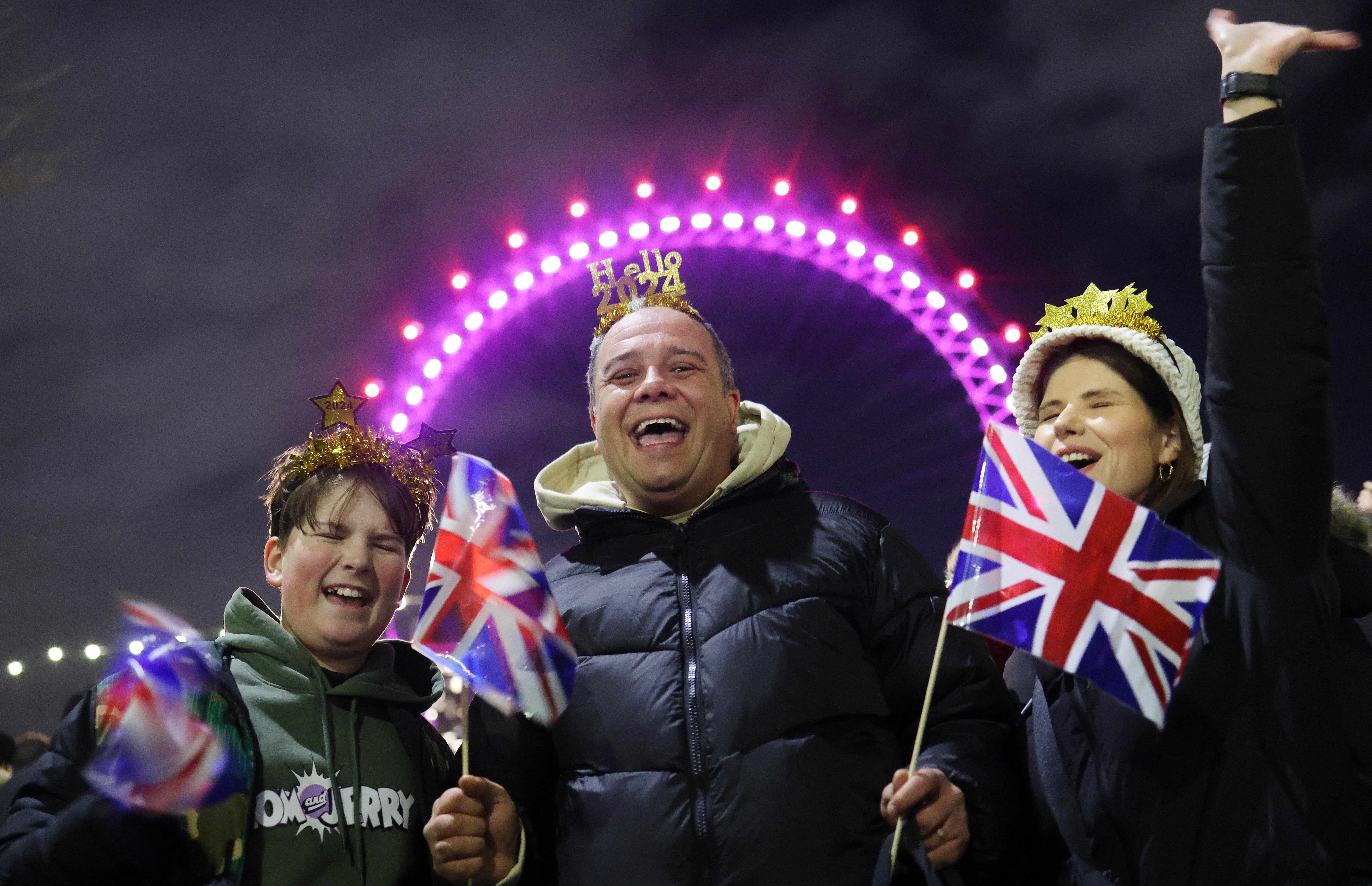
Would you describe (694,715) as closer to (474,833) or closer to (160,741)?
(474,833)

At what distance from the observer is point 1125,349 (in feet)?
9.93

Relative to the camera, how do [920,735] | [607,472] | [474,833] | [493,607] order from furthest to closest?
1. [607,472]
2. [493,607]
3. [474,833]
4. [920,735]

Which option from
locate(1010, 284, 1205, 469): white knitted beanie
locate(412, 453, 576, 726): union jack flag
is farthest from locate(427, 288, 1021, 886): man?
locate(1010, 284, 1205, 469): white knitted beanie

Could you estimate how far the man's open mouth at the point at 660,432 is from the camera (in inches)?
148

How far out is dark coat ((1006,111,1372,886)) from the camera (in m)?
2.28

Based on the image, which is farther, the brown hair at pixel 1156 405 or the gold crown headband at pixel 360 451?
the gold crown headband at pixel 360 451

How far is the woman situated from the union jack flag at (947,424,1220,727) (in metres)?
0.13

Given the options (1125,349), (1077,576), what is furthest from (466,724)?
(1125,349)

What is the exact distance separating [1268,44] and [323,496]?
3.24m

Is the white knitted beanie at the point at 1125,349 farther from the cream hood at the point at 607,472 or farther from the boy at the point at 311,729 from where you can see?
the boy at the point at 311,729

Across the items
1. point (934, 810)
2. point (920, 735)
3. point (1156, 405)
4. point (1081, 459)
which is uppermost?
point (1156, 405)

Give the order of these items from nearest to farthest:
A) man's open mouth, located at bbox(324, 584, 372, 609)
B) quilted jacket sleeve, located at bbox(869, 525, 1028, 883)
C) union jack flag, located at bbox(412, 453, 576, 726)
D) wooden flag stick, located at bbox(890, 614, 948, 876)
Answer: wooden flag stick, located at bbox(890, 614, 948, 876)
quilted jacket sleeve, located at bbox(869, 525, 1028, 883)
union jack flag, located at bbox(412, 453, 576, 726)
man's open mouth, located at bbox(324, 584, 372, 609)

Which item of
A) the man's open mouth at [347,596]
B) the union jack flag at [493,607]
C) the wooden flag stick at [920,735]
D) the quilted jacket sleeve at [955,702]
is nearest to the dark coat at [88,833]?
the man's open mouth at [347,596]

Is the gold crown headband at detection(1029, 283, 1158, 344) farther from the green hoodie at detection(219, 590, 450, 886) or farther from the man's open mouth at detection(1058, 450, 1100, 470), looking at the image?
the green hoodie at detection(219, 590, 450, 886)
